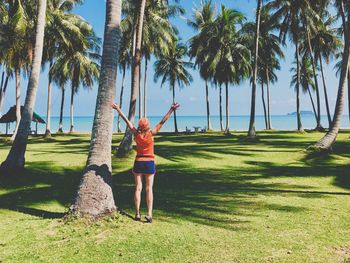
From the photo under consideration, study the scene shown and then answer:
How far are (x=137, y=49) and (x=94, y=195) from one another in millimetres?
10840

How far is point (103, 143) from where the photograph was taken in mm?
7199

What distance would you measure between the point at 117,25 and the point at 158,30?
19687mm

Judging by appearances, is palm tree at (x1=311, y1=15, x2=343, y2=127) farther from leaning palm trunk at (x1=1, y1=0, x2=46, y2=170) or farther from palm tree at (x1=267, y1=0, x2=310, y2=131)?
leaning palm trunk at (x1=1, y1=0, x2=46, y2=170)

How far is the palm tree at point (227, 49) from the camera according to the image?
35.0 meters

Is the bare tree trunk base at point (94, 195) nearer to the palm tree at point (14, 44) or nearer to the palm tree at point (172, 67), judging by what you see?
the palm tree at point (14, 44)

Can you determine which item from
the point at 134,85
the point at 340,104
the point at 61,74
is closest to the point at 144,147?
the point at 134,85

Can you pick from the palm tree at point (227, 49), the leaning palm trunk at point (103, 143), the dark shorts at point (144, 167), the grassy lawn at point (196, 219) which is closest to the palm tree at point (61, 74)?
the palm tree at point (227, 49)

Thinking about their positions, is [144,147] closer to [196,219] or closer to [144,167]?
[144,167]

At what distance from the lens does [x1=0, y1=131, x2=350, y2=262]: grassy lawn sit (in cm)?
552

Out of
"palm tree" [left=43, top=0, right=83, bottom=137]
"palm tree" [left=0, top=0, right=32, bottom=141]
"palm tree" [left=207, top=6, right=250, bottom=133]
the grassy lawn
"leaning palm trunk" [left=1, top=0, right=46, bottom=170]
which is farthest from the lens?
"palm tree" [left=207, top=6, right=250, bottom=133]

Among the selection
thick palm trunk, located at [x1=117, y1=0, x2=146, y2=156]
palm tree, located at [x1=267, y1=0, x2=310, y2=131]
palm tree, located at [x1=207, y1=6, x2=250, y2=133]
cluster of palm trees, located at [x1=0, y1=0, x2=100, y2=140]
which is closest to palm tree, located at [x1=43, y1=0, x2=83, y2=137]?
cluster of palm trees, located at [x1=0, y1=0, x2=100, y2=140]

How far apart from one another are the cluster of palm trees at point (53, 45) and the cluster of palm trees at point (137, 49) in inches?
3.4

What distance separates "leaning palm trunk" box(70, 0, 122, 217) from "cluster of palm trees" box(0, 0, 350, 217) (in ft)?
0.07

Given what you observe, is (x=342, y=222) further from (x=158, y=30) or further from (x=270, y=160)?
(x=158, y=30)
